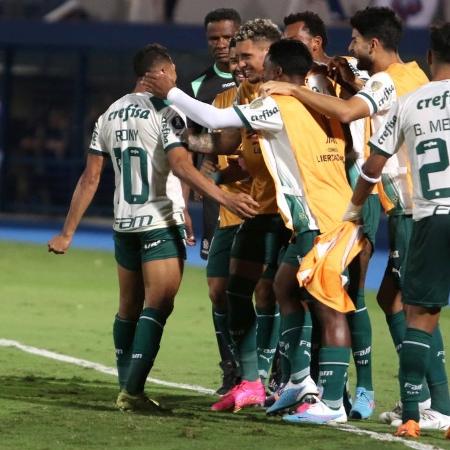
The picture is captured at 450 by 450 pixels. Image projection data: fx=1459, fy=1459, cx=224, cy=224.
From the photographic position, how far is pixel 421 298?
747 centimetres

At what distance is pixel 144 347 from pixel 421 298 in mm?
1834

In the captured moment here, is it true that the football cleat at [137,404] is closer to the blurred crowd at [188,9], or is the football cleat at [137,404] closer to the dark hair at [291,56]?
the dark hair at [291,56]

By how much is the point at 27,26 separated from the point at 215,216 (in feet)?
56.6

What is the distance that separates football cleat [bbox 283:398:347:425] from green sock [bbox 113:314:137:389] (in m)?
1.32

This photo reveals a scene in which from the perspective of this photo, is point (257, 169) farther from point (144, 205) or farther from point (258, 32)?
point (258, 32)

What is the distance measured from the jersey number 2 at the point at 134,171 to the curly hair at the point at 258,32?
92 cm

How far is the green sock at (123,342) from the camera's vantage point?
8.91m

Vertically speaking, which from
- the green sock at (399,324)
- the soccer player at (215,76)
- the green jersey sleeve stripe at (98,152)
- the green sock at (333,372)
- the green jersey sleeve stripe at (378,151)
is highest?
the soccer player at (215,76)

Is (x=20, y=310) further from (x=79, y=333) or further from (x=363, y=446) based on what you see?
(x=363, y=446)

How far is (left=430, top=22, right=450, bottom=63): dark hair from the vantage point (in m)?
7.45

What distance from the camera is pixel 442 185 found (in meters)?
7.46

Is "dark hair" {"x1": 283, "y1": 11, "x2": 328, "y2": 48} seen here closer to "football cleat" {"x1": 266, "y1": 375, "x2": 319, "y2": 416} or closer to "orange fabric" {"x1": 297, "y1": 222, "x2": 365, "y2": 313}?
"orange fabric" {"x1": 297, "y1": 222, "x2": 365, "y2": 313}

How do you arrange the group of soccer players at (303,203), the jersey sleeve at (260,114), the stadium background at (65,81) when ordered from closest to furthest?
the group of soccer players at (303,203)
the jersey sleeve at (260,114)
the stadium background at (65,81)

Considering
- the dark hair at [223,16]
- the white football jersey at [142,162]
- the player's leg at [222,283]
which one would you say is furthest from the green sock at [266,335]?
the dark hair at [223,16]
